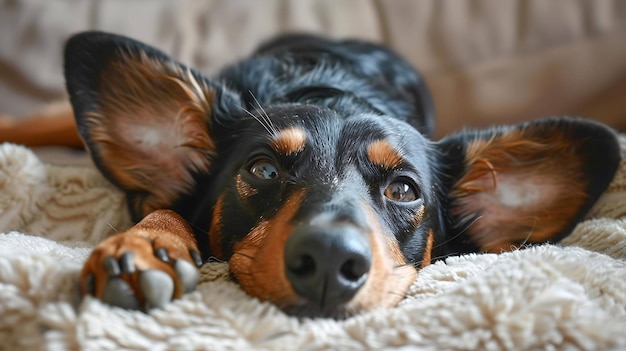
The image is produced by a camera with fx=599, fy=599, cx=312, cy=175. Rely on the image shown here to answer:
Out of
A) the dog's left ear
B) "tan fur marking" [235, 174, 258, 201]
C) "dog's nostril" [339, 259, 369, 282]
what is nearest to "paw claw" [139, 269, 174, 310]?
"dog's nostril" [339, 259, 369, 282]

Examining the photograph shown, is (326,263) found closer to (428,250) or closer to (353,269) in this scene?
(353,269)

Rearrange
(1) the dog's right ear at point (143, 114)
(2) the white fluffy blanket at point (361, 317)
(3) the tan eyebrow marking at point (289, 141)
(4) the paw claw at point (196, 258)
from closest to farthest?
1. (2) the white fluffy blanket at point (361, 317)
2. (4) the paw claw at point (196, 258)
3. (3) the tan eyebrow marking at point (289, 141)
4. (1) the dog's right ear at point (143, 114)

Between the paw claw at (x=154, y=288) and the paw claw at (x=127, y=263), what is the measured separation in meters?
0.02

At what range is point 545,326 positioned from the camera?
3.18 ft

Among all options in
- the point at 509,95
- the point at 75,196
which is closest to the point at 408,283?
the point at 75,196

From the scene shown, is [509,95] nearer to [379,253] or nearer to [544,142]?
[544,142]

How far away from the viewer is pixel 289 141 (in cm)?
149

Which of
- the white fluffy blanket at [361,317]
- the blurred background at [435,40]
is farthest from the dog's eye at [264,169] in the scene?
the blurred background at [435,40]

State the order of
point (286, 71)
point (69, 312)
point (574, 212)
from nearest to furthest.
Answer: point (69, 312)
point (574, 212)
point (286, 71)

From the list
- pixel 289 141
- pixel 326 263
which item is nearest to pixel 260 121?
pixel 289 141

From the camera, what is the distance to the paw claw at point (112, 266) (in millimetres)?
1029

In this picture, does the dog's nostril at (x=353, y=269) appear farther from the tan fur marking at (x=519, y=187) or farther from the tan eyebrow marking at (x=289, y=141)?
the tan fur marking at (x=519, y=187)

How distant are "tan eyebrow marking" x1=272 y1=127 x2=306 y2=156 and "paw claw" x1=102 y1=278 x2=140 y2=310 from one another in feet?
1.88

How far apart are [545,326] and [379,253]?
38cm
